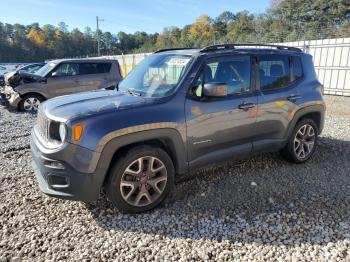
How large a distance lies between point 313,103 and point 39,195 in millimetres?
4169

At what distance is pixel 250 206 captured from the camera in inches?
135

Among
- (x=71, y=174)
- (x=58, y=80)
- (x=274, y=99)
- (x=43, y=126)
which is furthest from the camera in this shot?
(x=58, y=80)

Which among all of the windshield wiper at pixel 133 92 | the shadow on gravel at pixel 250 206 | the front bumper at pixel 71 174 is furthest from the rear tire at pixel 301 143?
the front bumper at pixel 71 174

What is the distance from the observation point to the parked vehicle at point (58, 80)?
29.7 feet

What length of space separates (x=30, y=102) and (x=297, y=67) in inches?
317

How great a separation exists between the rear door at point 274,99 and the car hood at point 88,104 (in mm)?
1719

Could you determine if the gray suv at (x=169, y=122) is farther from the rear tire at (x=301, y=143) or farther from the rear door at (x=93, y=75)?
the rear door at (x=93, y=75)

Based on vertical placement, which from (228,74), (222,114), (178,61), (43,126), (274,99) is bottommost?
(43,126)

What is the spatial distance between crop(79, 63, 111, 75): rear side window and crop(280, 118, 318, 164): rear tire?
6804mm

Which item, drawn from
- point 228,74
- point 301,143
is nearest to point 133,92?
point 228,74

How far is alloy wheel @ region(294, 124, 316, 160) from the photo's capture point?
4.58 m

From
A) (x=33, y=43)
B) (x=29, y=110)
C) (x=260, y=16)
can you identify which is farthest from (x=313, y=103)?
(x=33, y=43)

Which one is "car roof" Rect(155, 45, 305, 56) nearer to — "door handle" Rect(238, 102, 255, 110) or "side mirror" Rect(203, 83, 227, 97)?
"side mirror" Rect(203, 83, 227, 97)

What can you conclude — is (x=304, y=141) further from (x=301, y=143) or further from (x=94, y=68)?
(x=94, y=68)
